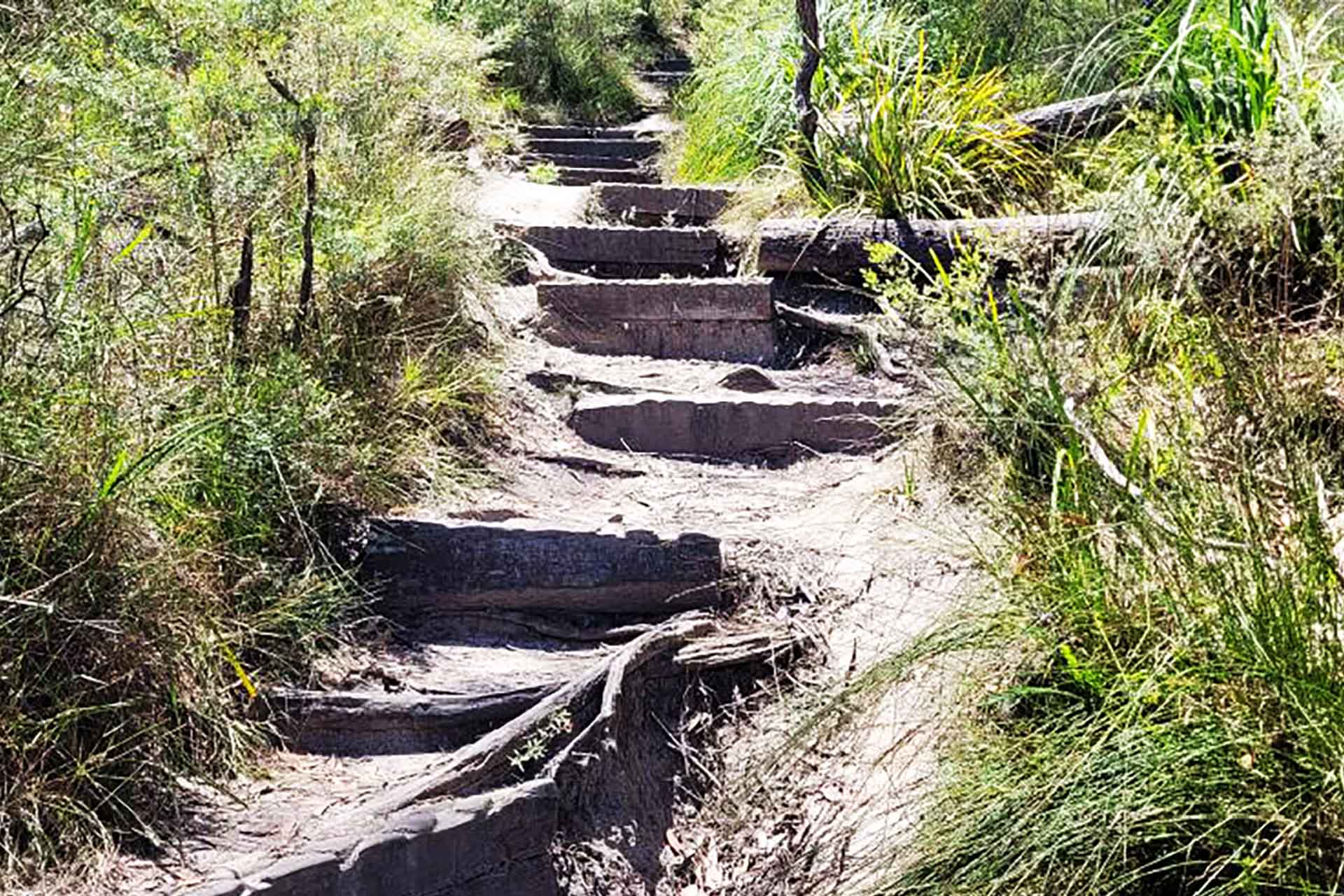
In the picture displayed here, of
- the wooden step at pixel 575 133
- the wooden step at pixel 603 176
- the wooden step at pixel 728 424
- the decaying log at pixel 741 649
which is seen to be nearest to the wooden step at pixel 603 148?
the wooden step at pixel 575 133

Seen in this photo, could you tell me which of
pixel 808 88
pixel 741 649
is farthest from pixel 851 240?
pixel 741 649

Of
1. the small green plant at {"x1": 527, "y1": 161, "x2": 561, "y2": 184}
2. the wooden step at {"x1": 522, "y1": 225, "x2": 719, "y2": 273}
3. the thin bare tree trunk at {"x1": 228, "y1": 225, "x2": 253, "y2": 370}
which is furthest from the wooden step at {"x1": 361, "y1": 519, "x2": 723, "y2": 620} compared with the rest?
the small green plant at {"x1": 527, "y1": 161, "x2": 561, "y2": 184}

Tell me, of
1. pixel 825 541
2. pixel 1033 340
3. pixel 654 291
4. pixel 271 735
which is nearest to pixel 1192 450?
pixel 1033 340

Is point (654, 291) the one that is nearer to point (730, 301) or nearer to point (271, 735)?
point (730, 301)

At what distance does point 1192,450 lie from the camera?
3594 mm

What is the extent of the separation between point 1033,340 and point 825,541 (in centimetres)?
139

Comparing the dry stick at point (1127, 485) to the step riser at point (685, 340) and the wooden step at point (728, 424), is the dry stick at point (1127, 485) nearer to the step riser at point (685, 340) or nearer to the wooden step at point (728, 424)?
the wooden step at point (728, 424)

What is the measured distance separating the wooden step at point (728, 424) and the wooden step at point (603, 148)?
19.6ft

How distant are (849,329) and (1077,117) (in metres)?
1.72

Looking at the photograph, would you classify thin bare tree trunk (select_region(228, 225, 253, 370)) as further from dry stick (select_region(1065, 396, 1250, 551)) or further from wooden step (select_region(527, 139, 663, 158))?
wooden step (select_region(527, 139, 663, 158))

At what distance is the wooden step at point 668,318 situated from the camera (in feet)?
22.7

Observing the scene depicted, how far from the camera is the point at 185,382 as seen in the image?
14.1 ft

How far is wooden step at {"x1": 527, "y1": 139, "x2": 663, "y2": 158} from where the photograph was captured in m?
11.7

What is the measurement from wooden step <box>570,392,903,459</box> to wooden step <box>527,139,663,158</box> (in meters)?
5.97
